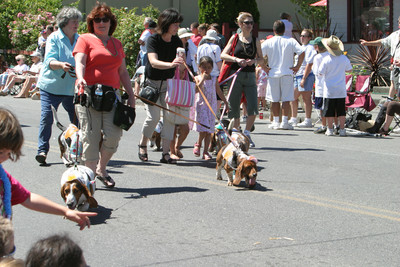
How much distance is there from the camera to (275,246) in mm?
5770

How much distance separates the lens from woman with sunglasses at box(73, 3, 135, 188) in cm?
746

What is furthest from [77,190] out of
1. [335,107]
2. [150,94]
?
[335,107]

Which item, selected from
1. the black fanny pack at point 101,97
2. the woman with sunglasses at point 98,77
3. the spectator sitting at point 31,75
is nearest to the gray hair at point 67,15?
the woman with sunglasses at point 98,77

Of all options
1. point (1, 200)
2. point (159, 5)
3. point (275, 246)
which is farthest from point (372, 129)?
point (159, 5)

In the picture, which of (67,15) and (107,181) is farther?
(67,15)

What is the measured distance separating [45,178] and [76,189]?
7.68 ft

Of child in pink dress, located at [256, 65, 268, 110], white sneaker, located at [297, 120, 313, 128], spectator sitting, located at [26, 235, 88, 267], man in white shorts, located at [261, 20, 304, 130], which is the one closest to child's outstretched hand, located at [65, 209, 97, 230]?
spectator sitting, located at [26, 235, 88, 267]

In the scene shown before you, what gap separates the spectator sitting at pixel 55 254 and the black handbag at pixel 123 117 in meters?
4.81

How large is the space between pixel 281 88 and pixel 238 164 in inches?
237

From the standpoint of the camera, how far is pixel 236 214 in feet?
22.4

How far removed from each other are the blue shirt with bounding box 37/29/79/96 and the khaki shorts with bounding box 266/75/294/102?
5.51 meters

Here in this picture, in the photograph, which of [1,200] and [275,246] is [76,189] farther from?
[1,200]

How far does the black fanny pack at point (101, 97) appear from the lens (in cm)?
740

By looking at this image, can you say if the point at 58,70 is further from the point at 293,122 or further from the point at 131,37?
the point at 131,37
